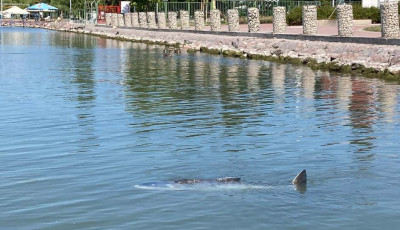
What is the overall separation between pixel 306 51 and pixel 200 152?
23.7m

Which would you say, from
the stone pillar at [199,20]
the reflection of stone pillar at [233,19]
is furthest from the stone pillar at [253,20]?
the stone pillar at [199,20]

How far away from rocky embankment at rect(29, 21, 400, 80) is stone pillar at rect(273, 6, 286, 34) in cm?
102

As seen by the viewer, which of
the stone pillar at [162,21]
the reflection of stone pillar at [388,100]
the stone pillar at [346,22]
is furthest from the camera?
the stone pillar at [162,21]

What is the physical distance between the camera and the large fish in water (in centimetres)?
1212

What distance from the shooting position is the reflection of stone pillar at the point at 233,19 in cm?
5062

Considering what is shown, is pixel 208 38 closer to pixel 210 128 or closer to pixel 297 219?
pixel 210 128

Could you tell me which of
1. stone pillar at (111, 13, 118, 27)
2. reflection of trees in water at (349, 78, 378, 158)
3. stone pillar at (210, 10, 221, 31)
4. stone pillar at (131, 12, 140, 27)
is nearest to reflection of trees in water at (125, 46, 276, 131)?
reflection of trees in water at (349, 78, 378, 158)

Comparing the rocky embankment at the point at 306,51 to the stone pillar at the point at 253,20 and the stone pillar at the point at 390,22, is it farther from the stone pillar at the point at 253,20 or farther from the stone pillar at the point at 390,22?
the stone pillar at the point at 253,20

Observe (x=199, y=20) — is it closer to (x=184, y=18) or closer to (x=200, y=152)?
(x=184, y=18)

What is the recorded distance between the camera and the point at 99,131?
17.8m

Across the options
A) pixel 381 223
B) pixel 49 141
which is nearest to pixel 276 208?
pixel 381 223

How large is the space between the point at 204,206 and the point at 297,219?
1417 mm

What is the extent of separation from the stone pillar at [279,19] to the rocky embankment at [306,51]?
1.02 metres

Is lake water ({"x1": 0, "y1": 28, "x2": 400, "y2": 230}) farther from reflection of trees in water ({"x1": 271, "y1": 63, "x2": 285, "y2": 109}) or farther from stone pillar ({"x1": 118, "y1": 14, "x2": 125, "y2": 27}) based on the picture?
stone pillar ({"x1": 118, "y1": 14, "x2": 125, "y2": 27})
